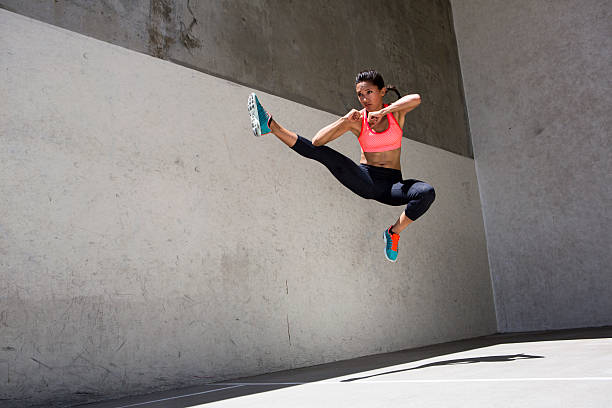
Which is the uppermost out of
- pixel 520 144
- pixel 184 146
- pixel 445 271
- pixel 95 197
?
pixel 520 144

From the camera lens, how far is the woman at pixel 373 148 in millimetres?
3016

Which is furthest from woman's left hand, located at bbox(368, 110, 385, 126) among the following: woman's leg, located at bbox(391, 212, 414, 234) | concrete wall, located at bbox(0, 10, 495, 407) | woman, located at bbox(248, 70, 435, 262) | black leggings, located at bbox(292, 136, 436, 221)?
concrete wall, located at bbox(0, 10, 495, 407)

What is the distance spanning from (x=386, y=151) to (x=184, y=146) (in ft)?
4.25

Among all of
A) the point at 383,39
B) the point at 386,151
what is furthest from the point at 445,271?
the point at 386,151

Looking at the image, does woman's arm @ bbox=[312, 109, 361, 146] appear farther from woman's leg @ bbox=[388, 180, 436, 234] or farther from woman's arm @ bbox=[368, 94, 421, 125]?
woman's leg @ bbox=[388, 180, 436, 234]

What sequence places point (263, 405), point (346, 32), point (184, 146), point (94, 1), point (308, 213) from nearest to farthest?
point (263, 405)
point (94, 1)
point (184, 146)
point (308, 213)
point (346, 32)

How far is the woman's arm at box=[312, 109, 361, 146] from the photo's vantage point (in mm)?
3027

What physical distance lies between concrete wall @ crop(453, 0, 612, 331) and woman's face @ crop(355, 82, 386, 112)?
143 inches

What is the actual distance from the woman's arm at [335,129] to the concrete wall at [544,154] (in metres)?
3.81

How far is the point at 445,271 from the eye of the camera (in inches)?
226

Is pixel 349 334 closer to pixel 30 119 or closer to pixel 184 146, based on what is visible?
pixel 184 146

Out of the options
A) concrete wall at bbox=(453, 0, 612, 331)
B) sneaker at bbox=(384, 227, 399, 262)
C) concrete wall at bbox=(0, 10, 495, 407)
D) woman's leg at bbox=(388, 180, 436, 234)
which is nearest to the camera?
concrete wall at bbox=(0, 10, 495, 407)

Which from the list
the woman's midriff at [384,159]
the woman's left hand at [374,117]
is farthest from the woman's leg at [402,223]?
the woman's left hand at [374,117]

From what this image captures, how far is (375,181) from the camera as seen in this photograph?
10.4 ft
